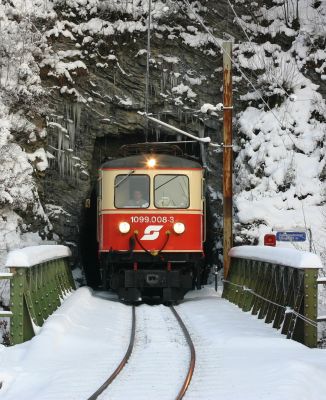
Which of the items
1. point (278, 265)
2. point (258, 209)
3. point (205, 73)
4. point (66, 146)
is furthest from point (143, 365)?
point (205, 73)

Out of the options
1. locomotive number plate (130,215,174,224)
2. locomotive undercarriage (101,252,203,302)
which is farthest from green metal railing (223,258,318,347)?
locomotive number plate (130,215,174,224)

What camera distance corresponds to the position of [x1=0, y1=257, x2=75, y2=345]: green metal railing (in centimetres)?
937

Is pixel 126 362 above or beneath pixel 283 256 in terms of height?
beneath

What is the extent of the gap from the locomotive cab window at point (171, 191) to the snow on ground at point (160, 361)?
147 inches

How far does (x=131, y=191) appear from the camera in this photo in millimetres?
15594

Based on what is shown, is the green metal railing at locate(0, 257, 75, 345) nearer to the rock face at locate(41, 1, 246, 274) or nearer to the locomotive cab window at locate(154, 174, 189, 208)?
the locomotive cab window at locate(154, 174, 189, 208)

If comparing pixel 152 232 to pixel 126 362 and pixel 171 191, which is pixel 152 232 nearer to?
pixel 171 191

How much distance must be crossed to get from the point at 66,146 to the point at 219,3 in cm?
666

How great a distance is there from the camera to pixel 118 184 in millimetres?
15570

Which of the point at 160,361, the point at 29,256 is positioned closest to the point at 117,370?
the point at 160,361

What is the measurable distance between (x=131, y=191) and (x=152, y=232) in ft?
3.56

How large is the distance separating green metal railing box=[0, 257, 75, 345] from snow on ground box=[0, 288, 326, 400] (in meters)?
0.29

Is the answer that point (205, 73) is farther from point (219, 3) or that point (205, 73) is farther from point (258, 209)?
point (258, 209)

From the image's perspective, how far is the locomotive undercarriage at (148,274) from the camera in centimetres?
1498
